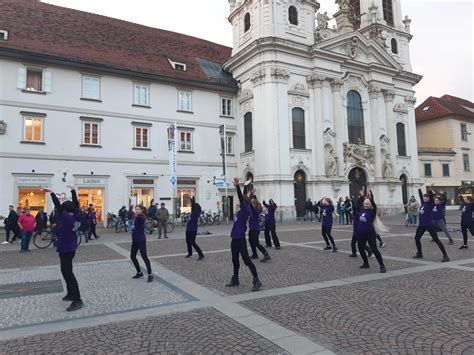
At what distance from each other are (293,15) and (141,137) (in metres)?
17.3

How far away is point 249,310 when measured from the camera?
5.95 m

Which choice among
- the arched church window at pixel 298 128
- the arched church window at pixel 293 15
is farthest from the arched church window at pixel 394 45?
the arched church window at pixel 298 128

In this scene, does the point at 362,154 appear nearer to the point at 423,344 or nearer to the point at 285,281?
the point at 285,281

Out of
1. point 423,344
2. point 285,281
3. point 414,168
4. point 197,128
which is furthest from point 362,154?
point 423,344

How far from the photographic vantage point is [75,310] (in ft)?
20.1

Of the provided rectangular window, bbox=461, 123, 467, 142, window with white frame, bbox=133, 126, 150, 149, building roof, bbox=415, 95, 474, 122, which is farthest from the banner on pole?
rectangular window, bbox=461, 123, 467, 142

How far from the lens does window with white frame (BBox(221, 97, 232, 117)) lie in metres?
32.2

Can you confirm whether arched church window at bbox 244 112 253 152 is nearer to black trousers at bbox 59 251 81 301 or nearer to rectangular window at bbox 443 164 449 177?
black trousers at bbox 59 251 81 301

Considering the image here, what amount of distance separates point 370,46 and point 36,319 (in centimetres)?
3755

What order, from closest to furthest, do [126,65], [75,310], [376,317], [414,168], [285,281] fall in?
[376,317] → [75,310] → [285,281] → [126,65] → [414,168]

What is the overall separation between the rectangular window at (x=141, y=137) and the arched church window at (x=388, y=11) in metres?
30.5

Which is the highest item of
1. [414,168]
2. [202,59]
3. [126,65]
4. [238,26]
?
[238,26]

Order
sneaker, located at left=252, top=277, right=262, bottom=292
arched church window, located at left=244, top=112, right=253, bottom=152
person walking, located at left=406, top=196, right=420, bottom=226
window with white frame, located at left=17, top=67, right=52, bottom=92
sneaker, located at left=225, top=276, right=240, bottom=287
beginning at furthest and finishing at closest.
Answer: arched church window, located at left=244, top=112, right=253, bottom=152, window with white frame, located at left=17, top=67, right=52, bottom=92, person walking, located at left=406, top=196, right=420, bottom=226, sneaker, located at left=225, top=276, right=240, bottom=287, sneaker, located at left=252, top=277, right=262, bottom=292

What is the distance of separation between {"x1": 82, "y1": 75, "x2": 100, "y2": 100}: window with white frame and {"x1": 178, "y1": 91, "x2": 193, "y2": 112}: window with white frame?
20.7 feet
